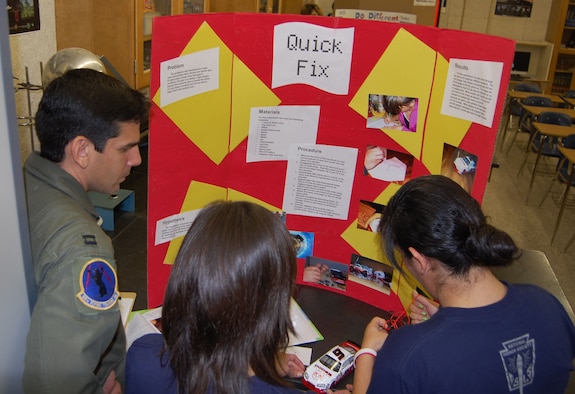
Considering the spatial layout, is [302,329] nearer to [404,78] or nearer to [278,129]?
[278,129]

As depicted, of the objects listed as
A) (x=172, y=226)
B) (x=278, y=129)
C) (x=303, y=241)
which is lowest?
(x=303, y=241)

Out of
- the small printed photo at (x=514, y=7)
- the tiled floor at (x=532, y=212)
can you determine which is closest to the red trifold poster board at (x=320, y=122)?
the tiled floor at (x=532, y=212)

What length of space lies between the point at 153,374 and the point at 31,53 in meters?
2.40

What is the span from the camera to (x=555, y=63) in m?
8.81

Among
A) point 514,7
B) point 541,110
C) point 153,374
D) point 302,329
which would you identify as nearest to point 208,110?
point 302,329

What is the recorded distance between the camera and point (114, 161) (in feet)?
4.38

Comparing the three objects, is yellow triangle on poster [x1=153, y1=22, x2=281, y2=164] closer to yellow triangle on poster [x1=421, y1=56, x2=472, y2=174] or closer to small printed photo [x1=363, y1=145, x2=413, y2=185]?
small printed photo [x1=363, y1=145, x2=413, y2=185]

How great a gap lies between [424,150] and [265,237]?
113 cm

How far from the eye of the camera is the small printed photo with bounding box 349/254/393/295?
2.10m

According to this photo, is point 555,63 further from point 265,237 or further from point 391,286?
point 265,237

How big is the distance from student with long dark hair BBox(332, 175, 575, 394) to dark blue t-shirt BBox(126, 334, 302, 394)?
0.92ft

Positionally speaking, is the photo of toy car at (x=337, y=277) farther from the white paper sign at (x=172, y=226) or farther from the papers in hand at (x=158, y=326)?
the white paper sign at (x=172, y=226)

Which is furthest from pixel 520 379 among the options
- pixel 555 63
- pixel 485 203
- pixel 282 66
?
pixel 555 63

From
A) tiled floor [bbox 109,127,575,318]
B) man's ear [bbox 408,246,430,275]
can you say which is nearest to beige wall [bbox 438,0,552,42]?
tiled floor [bbox 109,127,575,318]
